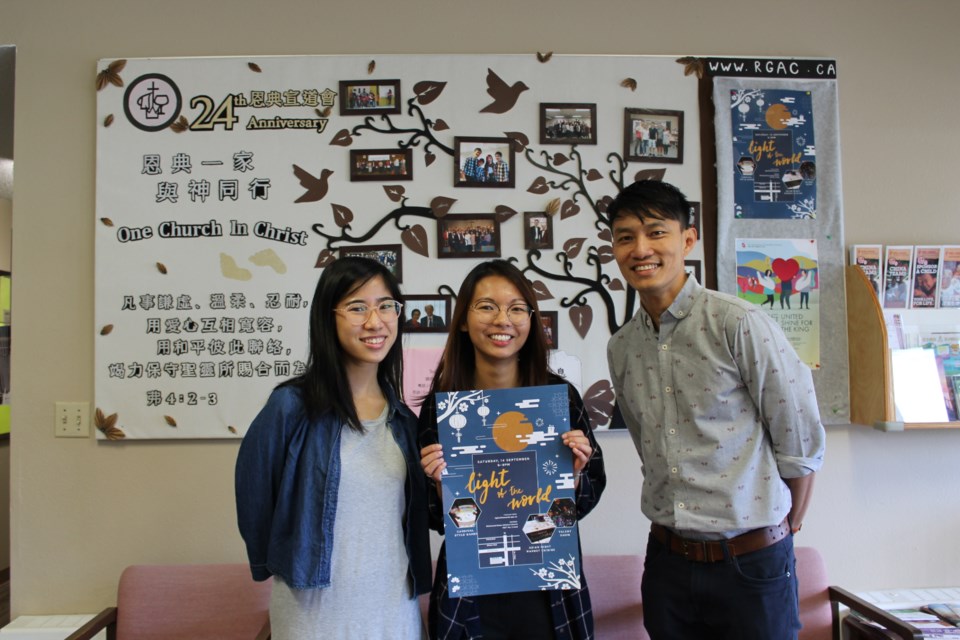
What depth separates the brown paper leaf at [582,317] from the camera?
2.27m

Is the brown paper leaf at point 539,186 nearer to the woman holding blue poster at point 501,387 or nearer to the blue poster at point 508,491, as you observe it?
the woman holding blue poster at point 501,387

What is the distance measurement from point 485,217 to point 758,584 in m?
1.51

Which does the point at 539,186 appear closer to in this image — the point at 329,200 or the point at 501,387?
the point at 329,200

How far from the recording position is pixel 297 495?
51.1 inches

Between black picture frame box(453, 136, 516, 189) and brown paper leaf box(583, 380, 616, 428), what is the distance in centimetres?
86

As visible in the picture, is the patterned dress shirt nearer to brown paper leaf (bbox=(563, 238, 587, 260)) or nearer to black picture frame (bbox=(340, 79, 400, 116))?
brown paper leaf (bbox=(563, 238, 587, 260))

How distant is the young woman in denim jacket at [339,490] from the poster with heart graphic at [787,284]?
1.54 metres

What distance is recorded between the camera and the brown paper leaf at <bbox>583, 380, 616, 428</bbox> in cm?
226

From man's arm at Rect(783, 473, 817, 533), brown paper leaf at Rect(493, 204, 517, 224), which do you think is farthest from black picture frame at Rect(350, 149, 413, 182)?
man's arm at Rect(783, 473, 817, 533)

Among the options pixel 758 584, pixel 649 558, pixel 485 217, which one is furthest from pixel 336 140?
pixel 758 584

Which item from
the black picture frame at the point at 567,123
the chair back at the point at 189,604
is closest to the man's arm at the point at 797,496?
the black picture frame at the point at 567,123

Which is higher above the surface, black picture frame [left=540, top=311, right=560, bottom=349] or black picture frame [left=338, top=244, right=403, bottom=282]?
black picture frame [left=338, top=244, right=403, bottom=282]

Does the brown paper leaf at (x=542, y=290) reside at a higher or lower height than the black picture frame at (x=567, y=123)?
lower

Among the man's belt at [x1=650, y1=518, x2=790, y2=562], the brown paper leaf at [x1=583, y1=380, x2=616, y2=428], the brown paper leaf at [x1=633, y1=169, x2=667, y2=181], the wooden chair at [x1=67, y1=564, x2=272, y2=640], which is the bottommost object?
the wooden chair at [x1=67, y1=564, x2=272, y2=640]
